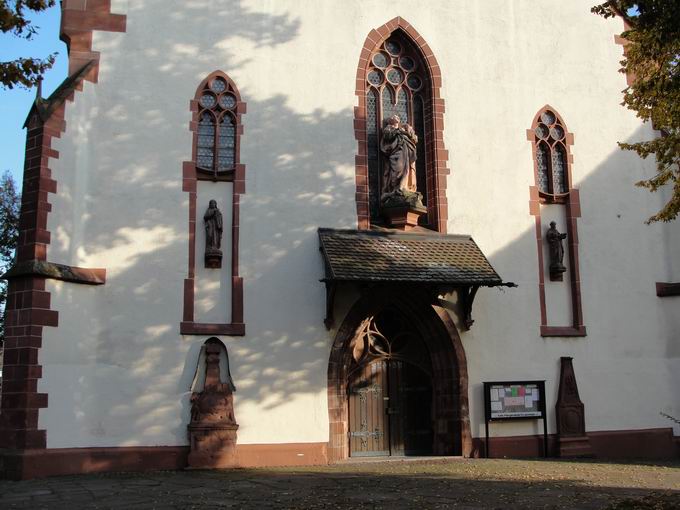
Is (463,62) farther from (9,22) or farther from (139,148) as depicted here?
(9,22)

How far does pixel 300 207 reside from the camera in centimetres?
1382

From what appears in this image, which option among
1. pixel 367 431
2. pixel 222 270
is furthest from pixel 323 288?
pixel 367 431

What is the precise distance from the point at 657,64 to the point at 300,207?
20.5ft

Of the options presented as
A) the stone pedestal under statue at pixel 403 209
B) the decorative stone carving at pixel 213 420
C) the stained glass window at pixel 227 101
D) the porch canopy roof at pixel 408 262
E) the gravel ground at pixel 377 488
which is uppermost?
the stained glass window at pixel 227 101

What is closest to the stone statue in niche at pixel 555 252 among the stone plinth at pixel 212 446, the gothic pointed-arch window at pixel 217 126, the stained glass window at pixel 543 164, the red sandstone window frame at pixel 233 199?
the stained glass window at pixel 543 164

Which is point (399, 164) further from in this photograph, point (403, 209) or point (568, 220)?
point (568, 220)

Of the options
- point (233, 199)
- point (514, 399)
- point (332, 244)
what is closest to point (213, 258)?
point (233, 199)

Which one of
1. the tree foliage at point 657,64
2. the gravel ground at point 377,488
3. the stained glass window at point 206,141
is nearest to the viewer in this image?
the gravel ground at point 377,488

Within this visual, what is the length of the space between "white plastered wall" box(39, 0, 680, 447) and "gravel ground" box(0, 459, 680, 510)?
4.72 ft

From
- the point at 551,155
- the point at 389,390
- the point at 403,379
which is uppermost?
the point at 551,155

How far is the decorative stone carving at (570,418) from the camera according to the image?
14.2 m

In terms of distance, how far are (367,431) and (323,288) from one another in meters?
2.73

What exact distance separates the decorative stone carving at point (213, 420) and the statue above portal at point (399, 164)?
13.9 feet

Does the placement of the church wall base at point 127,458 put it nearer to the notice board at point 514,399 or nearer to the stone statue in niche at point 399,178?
the notice board at point 514,399
